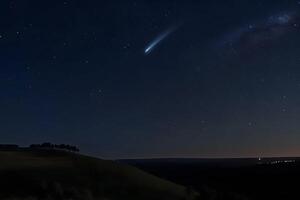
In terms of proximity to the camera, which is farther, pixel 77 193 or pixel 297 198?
pixel 297 198

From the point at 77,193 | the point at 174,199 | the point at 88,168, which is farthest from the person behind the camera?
the point at 88,168

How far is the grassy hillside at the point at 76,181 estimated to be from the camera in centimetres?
2873

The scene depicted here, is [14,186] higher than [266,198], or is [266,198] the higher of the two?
[266,198]

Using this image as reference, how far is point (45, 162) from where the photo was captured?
42.5 meters

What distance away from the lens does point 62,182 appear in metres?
33.2

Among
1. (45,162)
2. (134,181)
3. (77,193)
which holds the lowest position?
(77,193)

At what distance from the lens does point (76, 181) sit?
34.5 meters

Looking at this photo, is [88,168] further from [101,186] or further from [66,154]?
[66,154]

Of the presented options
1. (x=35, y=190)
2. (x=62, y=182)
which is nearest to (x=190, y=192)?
(x=62, y=182)

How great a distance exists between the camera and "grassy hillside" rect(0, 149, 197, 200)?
28.7m

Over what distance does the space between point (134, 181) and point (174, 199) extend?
5.93 m

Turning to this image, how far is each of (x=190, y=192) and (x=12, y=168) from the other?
13.1 m

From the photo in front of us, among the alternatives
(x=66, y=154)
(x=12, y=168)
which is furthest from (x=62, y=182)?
(x=66, y=154)

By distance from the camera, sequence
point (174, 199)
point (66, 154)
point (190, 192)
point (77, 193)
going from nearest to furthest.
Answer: point (77, 193), point (174, 199), point (190, 192), point (66, 154)
